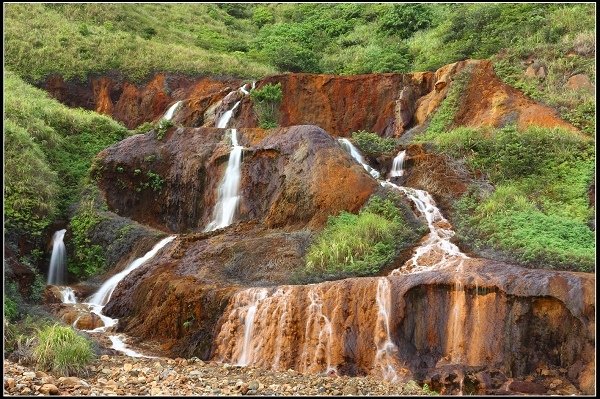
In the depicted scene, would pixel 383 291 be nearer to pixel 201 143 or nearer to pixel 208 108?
pixel 201 143

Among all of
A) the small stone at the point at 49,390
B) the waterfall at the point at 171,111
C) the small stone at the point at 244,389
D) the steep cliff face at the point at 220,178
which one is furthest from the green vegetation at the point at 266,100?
the small stone at the point at 49,390

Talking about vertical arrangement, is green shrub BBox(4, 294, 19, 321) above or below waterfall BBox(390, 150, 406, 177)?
below

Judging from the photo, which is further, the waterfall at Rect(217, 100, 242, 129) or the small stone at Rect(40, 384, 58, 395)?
the waterfall at Rect(217, 100, 242, 129)

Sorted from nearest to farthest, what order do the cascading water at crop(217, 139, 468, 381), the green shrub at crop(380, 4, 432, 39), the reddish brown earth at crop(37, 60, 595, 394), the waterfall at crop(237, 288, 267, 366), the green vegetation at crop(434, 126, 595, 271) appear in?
the reddish brown earth at crop(37, 60, 595, 394), the cascading water at crop(217, 139, 468, 381), the waterfall at crop(237, 288, 267, 366), the green vegetation at crop(434, 126, 595, 271), the green shrub at crop(380, 4, 432, 39)

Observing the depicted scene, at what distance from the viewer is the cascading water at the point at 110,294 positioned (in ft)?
38.6

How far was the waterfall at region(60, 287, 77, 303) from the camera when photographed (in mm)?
13992

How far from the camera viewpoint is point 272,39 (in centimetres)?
3606

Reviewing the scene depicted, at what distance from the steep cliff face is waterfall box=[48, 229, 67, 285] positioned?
205 cm

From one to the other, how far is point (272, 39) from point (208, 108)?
13.1m

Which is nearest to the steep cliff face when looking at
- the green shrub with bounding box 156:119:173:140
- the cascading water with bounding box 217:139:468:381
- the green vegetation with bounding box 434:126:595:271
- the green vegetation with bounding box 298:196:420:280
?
the green shrub with bounding box 156:119:173:140

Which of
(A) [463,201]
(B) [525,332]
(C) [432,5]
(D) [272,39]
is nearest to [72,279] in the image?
(A) [463,201]

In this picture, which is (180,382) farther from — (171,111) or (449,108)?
(171,111)

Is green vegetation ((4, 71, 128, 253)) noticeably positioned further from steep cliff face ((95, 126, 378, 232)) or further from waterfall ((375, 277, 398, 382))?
waterfall ((375, 277, 398, 382))

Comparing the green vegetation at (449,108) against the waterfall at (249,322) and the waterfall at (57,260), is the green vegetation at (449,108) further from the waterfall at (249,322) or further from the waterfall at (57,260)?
the waterfall at (57,260)
